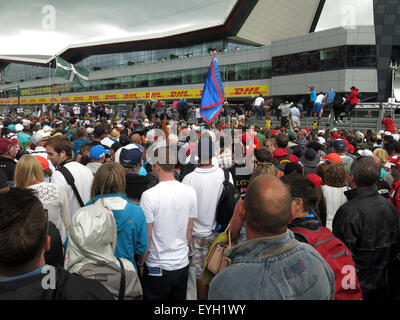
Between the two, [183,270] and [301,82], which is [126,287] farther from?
[301,82]

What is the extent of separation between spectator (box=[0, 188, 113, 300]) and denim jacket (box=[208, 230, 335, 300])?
72cm

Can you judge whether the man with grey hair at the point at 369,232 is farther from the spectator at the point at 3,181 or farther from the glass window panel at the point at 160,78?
the glass window panel at the point at 160,78

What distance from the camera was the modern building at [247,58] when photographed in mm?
29156

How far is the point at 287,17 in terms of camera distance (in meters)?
45.0

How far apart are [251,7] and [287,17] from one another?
25.2 ft

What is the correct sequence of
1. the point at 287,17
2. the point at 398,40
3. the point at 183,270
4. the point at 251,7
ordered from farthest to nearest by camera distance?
1. the point at 287,17
2. the point at 251,7
3. the point at 398,40
4. the point at 183,270

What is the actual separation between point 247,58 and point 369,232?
1464 inches

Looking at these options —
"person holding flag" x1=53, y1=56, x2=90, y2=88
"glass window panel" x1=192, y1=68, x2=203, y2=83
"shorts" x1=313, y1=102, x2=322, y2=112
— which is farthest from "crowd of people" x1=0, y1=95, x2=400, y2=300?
"glass window panel" x1=192, y1=68, x2=203, y2=83

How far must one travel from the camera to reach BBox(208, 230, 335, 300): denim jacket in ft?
4.86

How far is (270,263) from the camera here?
1.52 metres

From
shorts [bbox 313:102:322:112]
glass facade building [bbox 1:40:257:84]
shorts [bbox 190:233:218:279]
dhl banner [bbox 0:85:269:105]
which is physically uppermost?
glass facade building [bbox 1:40:257:84]

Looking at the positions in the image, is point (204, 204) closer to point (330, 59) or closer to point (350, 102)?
point (350, 102)

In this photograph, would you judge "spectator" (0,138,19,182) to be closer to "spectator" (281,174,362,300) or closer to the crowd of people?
the crowd of people
